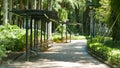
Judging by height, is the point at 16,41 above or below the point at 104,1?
below

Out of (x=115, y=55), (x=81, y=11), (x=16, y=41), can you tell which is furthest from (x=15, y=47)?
(x=81, y=11)

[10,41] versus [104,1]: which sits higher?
[104,1]

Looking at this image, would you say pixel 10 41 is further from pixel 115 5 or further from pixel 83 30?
pixel 83 30

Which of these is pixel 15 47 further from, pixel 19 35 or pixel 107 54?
pixel 107 54

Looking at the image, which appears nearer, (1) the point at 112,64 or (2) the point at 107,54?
(1) the point at 112,64

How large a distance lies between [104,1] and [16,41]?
12288 mm

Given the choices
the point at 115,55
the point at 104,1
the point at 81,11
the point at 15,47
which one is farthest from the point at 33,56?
the point at 81,11

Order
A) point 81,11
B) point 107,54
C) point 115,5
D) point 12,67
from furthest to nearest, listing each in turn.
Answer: point 81,11 < point 115,5 < point 107,54 < point 12,67

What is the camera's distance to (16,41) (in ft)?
93.6

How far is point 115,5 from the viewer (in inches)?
1099

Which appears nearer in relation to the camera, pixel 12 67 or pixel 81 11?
pixel 12 67

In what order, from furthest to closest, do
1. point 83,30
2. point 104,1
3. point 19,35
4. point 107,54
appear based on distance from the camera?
point 83,30, point 104,1, point 19,35, point 107,54

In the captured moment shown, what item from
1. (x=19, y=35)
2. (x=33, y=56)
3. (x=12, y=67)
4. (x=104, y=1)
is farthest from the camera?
(x=104, y=1)

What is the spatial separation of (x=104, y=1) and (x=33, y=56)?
14.3 metres
